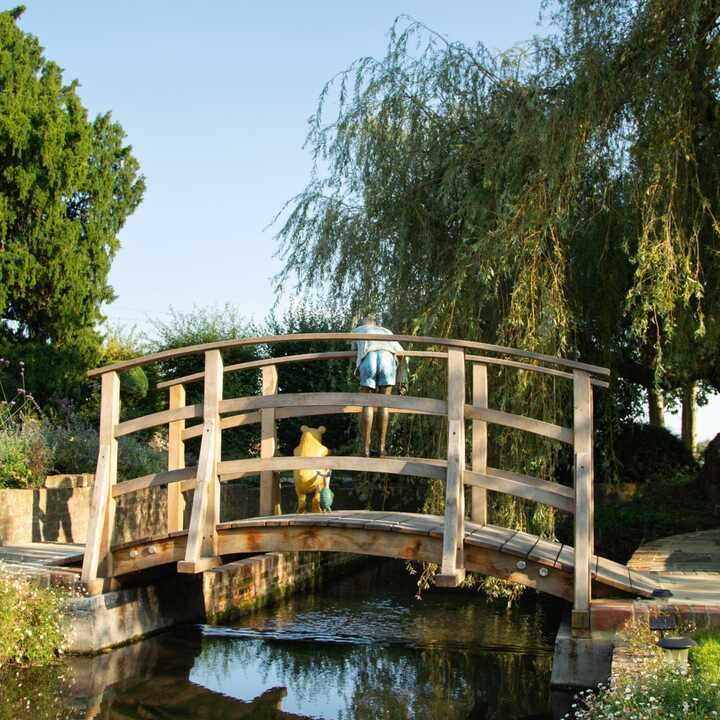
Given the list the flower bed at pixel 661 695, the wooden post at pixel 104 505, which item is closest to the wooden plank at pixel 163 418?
the wooden post at pixel 104 505

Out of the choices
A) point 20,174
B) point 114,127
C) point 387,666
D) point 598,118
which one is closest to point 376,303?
point 598,118

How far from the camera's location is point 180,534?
8883 millimetres

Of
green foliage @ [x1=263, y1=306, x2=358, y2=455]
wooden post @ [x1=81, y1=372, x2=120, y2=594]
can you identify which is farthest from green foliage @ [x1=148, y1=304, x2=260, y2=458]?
wooden post @ [x1=81, y1=372, x2=120, y2=594]

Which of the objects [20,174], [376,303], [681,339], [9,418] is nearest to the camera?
[681,339]

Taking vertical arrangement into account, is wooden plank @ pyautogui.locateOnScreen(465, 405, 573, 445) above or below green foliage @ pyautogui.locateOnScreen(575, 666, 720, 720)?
above

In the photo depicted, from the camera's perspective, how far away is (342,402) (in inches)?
335

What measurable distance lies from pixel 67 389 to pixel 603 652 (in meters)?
10.6

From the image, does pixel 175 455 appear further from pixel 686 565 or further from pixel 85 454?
pixel 686 565

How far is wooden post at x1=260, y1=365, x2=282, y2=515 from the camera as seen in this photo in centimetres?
895

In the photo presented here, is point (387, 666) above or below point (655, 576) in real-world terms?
below

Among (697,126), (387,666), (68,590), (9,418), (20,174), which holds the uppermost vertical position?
(20,174)

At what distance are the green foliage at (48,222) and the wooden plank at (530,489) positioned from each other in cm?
857

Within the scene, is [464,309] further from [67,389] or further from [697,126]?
[67,389]

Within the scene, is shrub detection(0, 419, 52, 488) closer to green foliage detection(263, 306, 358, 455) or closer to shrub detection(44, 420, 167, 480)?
shrub detection(44, 420, 167, 480)
